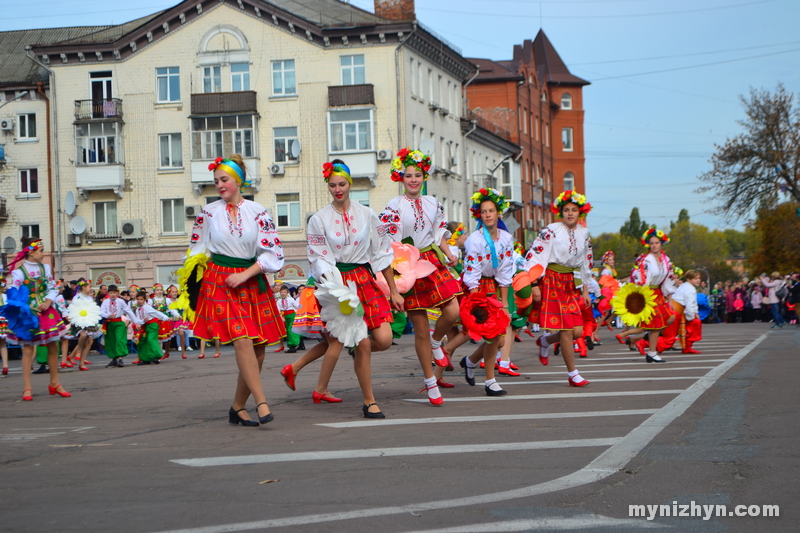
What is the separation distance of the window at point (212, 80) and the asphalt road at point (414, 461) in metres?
39.0

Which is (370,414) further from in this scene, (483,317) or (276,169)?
(276,169)

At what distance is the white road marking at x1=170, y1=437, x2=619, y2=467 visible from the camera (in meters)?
6.10

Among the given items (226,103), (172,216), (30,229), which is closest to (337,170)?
(226,103)

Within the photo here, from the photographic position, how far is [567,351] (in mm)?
10242

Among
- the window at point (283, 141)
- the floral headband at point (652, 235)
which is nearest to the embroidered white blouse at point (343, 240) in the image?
the floral headband at point (652, 235)

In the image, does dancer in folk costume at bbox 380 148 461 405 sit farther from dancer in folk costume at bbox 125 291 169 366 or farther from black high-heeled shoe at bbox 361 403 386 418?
dancer in folk costume at bbox 125 291 169 366

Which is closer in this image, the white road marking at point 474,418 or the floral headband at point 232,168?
the white road marking at point 474,418

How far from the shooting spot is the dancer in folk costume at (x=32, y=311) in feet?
37.8

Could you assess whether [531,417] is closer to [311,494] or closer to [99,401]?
[311,494]

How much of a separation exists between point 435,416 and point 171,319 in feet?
51.2

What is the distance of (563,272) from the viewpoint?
409 inches

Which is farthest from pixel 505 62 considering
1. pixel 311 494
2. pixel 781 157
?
pixel 311 494

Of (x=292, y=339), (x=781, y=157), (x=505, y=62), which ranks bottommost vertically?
(x=292, y=339)

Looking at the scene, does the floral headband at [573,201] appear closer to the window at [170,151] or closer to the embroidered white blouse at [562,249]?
the embroidered white blouse at [562,249]
